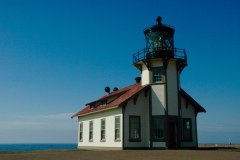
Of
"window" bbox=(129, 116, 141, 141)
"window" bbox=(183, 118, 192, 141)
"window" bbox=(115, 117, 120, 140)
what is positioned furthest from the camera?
"window" bbox=(183, 118, 192, 141)

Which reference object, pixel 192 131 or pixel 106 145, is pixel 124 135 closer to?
pixel 106 145

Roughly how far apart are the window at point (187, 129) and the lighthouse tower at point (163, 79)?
48.2 inches

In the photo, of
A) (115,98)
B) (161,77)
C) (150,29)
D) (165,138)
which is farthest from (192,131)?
(150,29)

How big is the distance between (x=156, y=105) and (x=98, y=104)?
8270 mm

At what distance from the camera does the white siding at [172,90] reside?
2540 cm

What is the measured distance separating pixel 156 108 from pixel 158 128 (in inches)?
65.0

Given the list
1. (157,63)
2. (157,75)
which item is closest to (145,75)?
(157,75)

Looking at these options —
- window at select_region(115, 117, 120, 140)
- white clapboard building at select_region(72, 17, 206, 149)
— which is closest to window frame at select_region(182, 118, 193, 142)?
white clapboard building at select_region(72, 17, 206, 149)

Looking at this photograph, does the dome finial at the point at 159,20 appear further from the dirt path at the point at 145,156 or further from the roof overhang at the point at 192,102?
the dirt path at the point at 145,156

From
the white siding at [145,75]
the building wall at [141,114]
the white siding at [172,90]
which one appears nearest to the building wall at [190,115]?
the white siding at [172,90]

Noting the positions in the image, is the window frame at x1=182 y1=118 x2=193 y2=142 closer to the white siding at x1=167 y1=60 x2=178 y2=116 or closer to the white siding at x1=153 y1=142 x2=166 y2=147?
the white siding at x1=167 y1=60 x2=178 y2=116

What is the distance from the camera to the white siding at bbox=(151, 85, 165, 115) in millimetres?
25250

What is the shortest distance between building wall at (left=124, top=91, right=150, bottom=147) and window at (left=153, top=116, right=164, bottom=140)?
2.37 ft

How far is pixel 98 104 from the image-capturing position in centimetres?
3184
